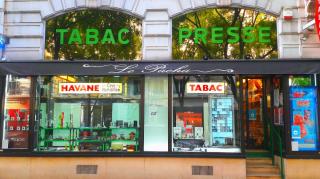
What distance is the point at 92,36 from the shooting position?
Result: 13016 mm

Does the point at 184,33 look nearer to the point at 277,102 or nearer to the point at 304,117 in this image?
the point at 277,102

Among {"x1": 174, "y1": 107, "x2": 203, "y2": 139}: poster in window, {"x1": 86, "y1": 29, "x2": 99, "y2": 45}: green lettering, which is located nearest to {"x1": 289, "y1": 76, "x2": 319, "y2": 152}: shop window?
{"x1": 174, "y1": 107, "x2": 203, "y2": 139}: poster in window

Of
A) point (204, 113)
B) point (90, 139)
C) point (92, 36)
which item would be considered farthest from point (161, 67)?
point (90, 139)

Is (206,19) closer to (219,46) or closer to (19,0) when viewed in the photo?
(219,46)

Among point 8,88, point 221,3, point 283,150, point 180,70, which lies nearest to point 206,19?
point 221,3

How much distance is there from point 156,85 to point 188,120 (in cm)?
145

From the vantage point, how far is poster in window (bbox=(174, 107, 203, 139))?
12.5m

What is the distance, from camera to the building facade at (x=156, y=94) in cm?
1203

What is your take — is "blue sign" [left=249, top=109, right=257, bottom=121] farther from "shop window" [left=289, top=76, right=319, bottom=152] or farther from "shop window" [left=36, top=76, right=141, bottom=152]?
"shop window" [left=36, top=76, right=141, bottom=152]

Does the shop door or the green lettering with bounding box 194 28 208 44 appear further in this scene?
the shop door

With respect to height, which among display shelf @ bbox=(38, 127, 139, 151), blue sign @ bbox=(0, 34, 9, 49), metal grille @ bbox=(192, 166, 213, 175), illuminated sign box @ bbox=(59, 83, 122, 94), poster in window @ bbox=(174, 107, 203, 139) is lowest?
metal grille @ bbox=(192, 166, 213, 175)

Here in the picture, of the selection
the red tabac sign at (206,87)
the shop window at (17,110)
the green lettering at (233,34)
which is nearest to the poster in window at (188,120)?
the red tabac sign at (206,87)

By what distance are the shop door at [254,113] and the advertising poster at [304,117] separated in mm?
1524

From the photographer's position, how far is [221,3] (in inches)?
504
